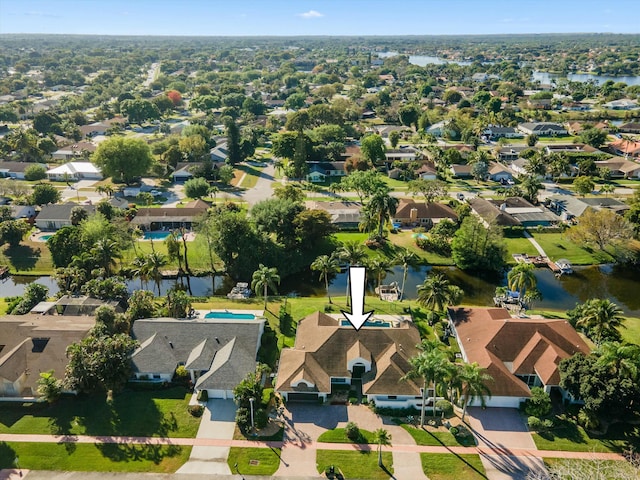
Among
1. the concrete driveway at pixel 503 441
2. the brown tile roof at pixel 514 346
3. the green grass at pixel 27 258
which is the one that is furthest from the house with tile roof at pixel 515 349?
the green grass at pixel 27 258

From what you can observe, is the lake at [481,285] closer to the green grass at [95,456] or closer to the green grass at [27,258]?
the green grass at [27,258]

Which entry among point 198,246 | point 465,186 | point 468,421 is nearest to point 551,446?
point 468,421

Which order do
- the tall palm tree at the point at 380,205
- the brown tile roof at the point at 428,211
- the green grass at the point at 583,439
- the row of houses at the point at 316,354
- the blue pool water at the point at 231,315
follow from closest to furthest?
the green grass at the point at 583,439
the row of houses at the point at 316,354
the blue pool water at the point at 231,315
the tall palm tree at the point at 380,205
the brown tile roof at the point at 428,211

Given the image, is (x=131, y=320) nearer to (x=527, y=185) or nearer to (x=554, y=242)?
(x=554, y=242)

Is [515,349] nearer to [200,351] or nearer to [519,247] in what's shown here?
[200,351]

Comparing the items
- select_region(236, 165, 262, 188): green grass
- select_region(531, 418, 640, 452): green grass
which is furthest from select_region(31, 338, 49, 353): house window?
select_region(236, 165, 262, 188): green grass

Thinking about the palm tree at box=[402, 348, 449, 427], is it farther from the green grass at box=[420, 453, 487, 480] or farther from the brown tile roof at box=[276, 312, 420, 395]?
the green grass at box=[420, 453, 487, 480]
